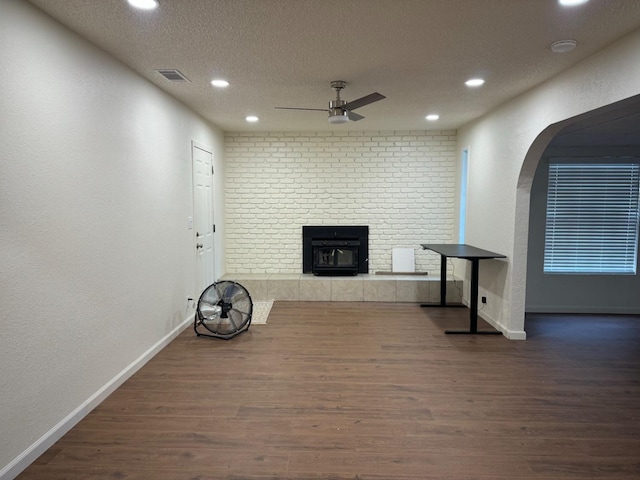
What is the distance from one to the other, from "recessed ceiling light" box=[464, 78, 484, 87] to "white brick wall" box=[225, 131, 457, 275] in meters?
2.45

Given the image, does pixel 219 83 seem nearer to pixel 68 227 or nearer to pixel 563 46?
pixel 68 227

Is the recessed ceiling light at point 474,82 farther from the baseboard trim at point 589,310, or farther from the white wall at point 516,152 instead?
the baseboard trim at point 589,310

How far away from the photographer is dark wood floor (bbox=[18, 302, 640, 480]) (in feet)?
7.14

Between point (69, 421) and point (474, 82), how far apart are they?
3930 millimetres

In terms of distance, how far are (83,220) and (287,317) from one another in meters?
2.85

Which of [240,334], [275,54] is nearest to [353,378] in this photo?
[240,334]

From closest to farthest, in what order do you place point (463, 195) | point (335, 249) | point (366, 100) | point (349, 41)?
point (349, 41)
point (366, 100)
point (463, 195)
point (335, 249)

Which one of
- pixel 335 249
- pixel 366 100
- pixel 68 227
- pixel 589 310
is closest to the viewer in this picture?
pixel 68 227

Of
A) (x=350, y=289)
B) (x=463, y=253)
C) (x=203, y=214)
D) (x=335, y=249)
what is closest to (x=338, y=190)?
(x=335, y=249)

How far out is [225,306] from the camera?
419 cm

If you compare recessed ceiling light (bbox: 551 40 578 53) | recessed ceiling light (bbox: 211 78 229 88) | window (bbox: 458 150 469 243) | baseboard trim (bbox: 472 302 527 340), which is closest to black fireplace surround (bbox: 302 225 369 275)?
window (bbox: 458 150 469 243)

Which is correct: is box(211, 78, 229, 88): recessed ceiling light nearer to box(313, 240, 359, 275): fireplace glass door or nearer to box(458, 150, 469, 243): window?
box(313, 240, 359, 275): fireplace glass door

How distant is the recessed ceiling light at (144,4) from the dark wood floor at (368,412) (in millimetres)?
2418

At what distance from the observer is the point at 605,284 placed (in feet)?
17.7
